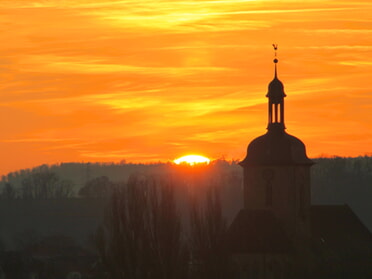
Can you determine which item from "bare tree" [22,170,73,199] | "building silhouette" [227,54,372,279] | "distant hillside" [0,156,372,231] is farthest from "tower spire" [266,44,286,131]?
"bare tree" [22,170,73,199]

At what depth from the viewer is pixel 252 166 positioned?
84688 millimetres

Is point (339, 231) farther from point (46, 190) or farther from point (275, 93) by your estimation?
point (46, 190)

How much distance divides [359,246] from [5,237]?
65.5 metres

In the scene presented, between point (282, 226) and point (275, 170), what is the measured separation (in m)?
3.29

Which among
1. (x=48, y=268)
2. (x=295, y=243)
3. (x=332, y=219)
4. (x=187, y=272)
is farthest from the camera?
(x=48, y=268)

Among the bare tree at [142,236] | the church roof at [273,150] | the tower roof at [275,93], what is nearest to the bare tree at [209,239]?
the bare tree at [142,236]

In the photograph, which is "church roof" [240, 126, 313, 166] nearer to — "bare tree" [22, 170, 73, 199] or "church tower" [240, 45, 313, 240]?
"church tower" [240, 45, 313, 240]

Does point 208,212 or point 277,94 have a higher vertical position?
point 277,94

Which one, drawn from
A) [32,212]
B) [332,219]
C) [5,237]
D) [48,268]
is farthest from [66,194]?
[332,219]

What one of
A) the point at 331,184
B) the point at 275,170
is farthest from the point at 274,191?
the point at 331,184

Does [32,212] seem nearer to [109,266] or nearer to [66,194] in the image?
[66,194]

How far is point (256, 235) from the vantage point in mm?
82812

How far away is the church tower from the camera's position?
84562 millimetres

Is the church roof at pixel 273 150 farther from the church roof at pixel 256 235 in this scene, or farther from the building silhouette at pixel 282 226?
the church roof at pixel 256 235
